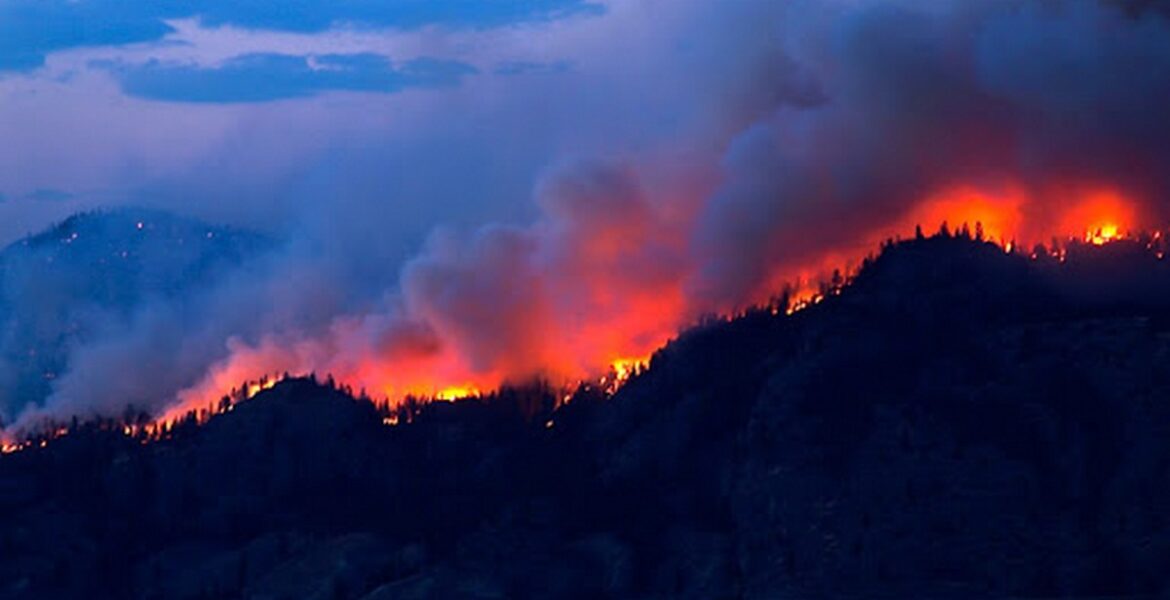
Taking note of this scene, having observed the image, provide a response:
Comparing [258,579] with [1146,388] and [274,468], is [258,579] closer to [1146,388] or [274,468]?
[274,468]

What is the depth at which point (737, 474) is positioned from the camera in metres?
165

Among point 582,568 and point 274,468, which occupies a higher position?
point 274,468

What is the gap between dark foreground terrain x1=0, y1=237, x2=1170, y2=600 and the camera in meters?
152

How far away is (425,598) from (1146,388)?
4666 centimetres

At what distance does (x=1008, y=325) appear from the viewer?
164 metres

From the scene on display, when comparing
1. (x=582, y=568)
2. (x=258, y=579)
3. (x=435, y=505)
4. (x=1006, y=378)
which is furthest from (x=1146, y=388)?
(x=258, y=579)

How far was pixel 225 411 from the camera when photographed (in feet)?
625

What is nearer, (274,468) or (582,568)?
(582,568)

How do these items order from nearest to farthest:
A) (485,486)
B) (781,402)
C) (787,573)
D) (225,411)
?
(787,573)
(781,402)
(485,486)
(225,411)

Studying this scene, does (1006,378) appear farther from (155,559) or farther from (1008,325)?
(155,559)

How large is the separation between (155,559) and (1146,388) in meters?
70.5

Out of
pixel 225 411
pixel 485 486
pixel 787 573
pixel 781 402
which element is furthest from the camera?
pixel 225 411

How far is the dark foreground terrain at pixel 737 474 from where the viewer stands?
152500 mm

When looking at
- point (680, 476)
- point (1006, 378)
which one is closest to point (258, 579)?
point (680, 476)
